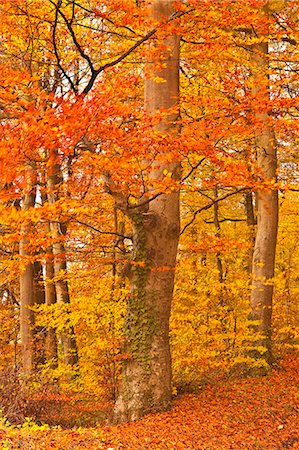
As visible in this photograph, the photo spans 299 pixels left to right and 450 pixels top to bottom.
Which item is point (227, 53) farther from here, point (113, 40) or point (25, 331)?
point (25, 331)

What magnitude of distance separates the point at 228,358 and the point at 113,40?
731 centimetres

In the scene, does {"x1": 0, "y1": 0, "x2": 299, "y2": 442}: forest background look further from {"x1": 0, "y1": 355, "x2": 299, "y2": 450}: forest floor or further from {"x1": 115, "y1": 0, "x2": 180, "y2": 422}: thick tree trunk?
{"x1": 0, "y1": 355, "x2": 299, "y2": 450}: forest floor

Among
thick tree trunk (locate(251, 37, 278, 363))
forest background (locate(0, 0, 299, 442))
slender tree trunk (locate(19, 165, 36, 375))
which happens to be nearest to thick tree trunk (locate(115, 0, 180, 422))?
forest background (locate(0, 0, 299, 442))

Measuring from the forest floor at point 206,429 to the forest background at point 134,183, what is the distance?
0.56 metres

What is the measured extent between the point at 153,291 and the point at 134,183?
183cm

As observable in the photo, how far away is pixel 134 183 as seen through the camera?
27.8ft

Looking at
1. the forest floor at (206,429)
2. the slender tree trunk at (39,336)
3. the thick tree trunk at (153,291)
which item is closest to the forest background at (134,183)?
the thick tree trunk at (153,291)

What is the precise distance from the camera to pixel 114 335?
9.38 metres

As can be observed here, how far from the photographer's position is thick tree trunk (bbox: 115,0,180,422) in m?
8.29

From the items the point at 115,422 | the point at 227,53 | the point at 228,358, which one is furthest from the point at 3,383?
the point at 227,53

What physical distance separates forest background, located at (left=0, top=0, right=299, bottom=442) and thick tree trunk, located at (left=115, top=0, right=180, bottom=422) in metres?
0.02

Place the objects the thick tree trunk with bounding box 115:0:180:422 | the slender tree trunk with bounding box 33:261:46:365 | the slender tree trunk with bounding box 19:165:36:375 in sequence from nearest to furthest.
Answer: the thick tree trunk with bounding box 115:0:180:422
the slender tree trunk with bounding box 19:165:36:375
the slender tree trunk with bounding box 33:261:46:365

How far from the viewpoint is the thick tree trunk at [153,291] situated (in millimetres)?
8289

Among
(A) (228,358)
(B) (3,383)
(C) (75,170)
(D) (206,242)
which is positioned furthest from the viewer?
(A) (228,358)
